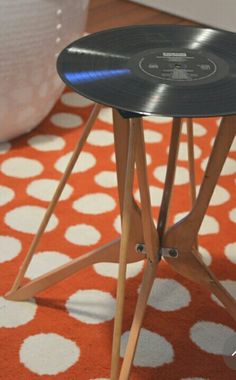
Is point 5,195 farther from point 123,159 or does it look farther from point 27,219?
point 123,159

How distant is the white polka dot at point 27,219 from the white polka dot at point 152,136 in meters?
0.52

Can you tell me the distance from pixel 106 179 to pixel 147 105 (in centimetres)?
94

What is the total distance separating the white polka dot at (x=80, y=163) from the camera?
197 centimetres

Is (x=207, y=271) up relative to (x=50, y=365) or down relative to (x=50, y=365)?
up

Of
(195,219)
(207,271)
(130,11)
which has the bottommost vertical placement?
(130,11)

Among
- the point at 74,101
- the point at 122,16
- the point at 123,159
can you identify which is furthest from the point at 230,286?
the point at 122,16

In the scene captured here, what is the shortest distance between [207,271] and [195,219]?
0.12 m

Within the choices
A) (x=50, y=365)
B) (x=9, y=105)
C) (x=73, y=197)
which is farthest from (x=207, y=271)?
(x=9, y=105)

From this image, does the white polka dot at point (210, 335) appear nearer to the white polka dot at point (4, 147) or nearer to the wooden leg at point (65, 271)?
the wooden leg at point (65, 271)

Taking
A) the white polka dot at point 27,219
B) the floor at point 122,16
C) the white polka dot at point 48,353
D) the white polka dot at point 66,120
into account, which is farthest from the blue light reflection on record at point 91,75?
the floor at point 122,16

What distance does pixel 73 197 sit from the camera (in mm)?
1847

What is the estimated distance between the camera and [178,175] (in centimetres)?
197

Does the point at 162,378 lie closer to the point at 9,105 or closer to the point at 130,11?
the point at 9,105

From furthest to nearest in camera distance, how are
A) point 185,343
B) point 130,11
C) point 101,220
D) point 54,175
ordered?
point 130,11 → point 54,175 → point 101,220 → point 185,343
